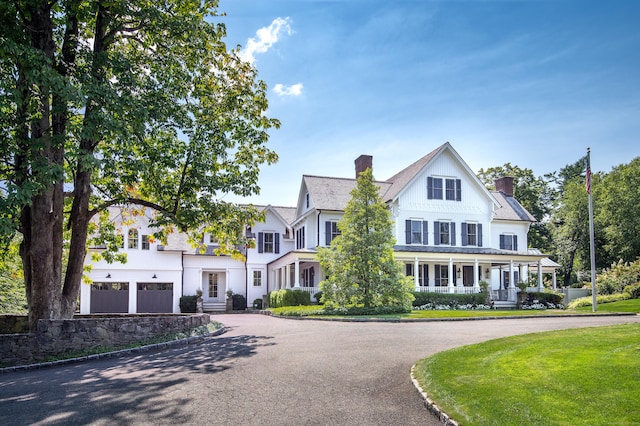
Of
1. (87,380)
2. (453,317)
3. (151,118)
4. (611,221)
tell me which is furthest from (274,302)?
(611,221)

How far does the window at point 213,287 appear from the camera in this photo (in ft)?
119

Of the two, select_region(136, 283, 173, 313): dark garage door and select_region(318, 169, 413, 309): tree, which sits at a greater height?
select_region(318, 169, 413, 309): tree

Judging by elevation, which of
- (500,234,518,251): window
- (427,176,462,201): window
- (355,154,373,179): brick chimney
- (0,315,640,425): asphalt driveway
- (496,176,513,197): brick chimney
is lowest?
(0,315,640,425): asphalt driveway

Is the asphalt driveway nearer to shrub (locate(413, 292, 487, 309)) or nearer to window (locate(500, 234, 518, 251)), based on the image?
shrub (locate(413, 292, 487, 309))

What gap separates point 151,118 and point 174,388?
900 centimetres

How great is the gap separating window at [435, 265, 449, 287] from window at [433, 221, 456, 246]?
7.18 ft

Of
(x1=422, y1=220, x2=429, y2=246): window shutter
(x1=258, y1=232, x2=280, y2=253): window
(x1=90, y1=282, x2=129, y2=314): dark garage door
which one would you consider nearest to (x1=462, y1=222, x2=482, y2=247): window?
(x1=422, y1=220, x2=429, y2=246): window shutter

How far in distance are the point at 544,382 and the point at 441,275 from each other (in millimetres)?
29387

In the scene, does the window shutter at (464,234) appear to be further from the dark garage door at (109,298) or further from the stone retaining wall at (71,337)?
the stone retaining wall at (71,337)

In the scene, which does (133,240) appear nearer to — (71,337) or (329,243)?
(329,243)

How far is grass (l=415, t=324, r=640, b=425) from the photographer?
5.72m

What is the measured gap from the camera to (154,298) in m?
33.3

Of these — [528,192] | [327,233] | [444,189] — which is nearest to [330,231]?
[327,233]

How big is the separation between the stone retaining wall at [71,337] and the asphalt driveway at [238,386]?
121 centimetres
